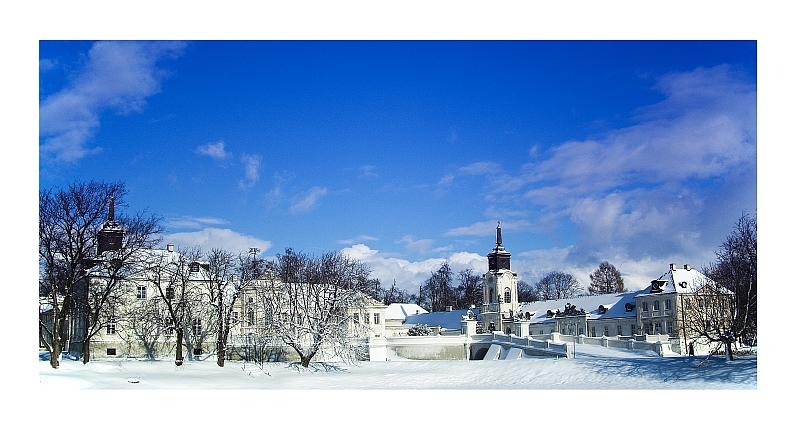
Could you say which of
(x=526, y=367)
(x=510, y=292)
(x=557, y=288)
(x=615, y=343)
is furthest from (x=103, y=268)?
(x=557, y=288)

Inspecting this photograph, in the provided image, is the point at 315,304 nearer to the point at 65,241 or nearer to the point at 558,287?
the point at 65,241

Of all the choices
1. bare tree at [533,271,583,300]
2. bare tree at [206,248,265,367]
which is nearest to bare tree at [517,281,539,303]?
bare tree at [533,271,583,300]

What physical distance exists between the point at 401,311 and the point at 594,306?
72.8ft

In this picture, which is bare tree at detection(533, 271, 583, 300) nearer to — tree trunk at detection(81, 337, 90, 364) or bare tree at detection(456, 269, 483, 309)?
bare tree at detection(456, 269, 483, 309)

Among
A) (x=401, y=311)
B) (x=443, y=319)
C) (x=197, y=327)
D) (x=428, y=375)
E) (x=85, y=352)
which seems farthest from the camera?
(x=401, y=311)

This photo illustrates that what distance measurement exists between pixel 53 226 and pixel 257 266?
9919 mm

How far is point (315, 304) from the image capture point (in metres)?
34.6

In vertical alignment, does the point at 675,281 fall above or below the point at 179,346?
above

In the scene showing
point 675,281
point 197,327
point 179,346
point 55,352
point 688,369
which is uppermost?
point 675,281

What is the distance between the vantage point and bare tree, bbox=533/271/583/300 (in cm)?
7869

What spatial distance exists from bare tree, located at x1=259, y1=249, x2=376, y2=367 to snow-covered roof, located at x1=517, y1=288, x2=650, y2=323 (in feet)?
61.7

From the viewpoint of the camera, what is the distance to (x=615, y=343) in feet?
120

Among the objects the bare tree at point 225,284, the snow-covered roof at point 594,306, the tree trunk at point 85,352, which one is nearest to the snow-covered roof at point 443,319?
the snow-covered roof at point 594,306

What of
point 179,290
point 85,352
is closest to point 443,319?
point 179,290
